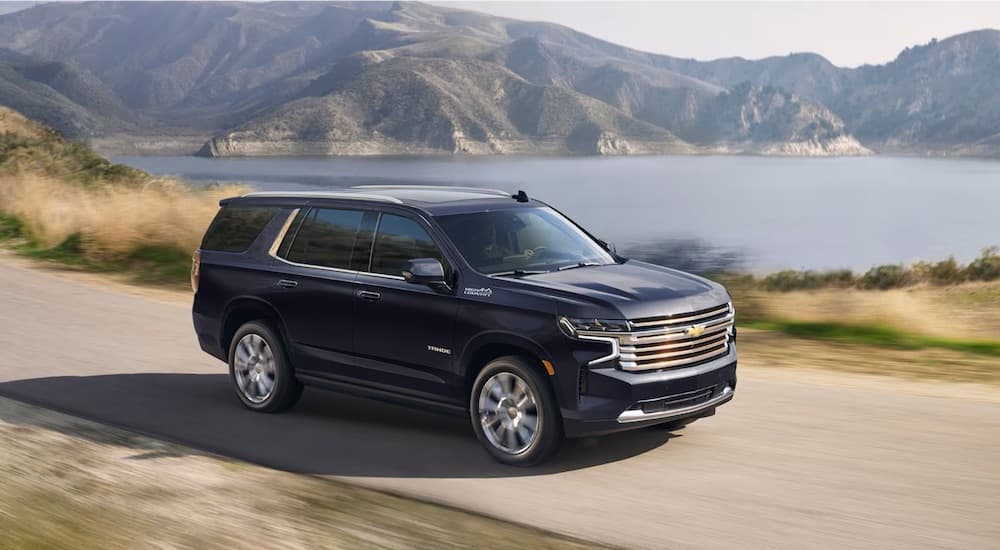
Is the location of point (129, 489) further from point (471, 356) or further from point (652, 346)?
point (652, 346)

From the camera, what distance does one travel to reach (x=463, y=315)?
7129 millimetres

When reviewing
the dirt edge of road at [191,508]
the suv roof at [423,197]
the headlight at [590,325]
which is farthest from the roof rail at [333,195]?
the dirt edge of road at [191,508]

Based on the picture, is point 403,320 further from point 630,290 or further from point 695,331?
point 695,331

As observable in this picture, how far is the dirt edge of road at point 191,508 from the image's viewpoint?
5.61 meters

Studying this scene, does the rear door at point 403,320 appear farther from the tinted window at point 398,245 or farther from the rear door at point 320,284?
the rear door at point 320,284

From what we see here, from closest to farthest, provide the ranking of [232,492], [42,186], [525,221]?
[232,492] < [525,221] < [42,186]

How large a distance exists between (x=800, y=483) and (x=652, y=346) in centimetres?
118

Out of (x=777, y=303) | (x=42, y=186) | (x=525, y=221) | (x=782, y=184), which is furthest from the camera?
(x=782, y=184)

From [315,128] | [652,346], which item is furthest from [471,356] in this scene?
[315,128]

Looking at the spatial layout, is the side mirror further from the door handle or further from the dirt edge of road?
the dirt edge of road

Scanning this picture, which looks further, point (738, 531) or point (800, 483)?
point (800, 483)

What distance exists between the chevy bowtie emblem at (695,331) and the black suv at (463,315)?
0.03 meters

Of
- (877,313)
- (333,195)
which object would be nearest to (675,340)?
(333,195)

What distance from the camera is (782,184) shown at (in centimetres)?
14125
